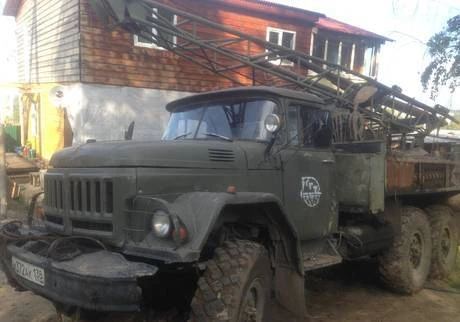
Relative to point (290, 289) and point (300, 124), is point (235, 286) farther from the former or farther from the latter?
point (300, 124)

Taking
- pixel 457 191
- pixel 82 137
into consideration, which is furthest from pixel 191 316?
pixel 82 137

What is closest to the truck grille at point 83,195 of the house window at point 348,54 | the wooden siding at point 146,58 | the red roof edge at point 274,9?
the wooden siding at point 146,58

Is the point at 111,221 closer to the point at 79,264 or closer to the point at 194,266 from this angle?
the point at 79,264

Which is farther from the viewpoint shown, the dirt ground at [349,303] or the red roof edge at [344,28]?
the red roof edge at [344,28]

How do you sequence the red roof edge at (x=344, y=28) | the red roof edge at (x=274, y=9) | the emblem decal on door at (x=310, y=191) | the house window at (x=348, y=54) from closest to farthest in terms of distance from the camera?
1. the emblem decal on door at (x=310, y=191)
2. the red roof edge at (x=274, y=9)
3. the red roof edge at (x=344, y=28)
4. the house window at (x=348, y=54)

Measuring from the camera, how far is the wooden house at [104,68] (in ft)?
40.2

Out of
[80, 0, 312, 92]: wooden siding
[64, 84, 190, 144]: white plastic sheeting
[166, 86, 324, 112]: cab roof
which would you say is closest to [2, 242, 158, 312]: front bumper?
[166, 86, 324, 112]: cab roof

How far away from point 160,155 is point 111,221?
63 cm

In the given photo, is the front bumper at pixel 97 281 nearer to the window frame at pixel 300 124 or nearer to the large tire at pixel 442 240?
the window frame at pixel 300 124

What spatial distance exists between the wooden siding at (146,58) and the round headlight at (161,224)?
9.44 meters

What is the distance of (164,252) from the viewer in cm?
334

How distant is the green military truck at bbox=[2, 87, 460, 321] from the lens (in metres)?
3.45

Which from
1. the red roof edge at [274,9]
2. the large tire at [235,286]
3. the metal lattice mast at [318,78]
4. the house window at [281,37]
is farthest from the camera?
the house window at [281,37]

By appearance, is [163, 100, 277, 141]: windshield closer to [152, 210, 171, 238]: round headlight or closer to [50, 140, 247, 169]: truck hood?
[50, 140, 247, 169]: truck hood
